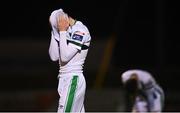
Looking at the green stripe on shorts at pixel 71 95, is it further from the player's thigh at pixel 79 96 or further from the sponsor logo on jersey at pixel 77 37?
the sponsor logo on jersey at pixel 77 37

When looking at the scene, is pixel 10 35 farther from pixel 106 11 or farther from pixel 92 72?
pixel 92 72

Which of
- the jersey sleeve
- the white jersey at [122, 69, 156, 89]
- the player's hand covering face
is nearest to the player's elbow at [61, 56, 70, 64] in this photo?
the jersey sleeve

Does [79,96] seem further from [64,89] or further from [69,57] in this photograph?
[69,57]

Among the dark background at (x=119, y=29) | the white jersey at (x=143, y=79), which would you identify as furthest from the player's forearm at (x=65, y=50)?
the dark background at (x=119, y=29)

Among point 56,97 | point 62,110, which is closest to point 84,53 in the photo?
point 62,110

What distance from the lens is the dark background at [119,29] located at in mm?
16469

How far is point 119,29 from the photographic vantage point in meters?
20.2

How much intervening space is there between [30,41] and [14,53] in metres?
1.84

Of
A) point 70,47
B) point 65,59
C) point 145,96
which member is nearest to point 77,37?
point 70,47

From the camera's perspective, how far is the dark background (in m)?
16.5

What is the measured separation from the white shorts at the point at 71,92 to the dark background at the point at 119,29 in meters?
7.78

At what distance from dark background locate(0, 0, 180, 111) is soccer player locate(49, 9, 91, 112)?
778cm

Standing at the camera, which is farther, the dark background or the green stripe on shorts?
the dark background

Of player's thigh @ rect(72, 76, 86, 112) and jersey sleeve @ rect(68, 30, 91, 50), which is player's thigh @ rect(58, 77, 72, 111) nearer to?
player's thigh @ rect(72, 76, 86, 112)
